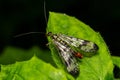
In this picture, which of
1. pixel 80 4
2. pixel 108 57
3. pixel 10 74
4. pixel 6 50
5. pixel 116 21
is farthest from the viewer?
pixel 80 4

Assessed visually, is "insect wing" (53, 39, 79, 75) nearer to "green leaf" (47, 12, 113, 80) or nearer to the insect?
the insect

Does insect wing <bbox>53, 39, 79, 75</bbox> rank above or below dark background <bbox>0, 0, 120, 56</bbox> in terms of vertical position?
above

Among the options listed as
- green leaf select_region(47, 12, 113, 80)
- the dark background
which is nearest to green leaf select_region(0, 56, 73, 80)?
green leaf select_region(47, 12, 113, 80)

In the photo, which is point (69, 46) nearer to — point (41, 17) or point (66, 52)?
point (66, 52)

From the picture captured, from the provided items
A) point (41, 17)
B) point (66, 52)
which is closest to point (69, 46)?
point (66, 52)

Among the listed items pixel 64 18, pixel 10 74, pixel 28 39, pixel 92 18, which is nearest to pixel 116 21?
pixel 92 18

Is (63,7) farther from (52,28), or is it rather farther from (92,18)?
(52,28)

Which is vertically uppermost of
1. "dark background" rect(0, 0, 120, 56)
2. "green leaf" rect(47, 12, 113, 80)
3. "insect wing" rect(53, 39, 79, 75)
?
"green leaf" rect(47, 12, 113, 80)

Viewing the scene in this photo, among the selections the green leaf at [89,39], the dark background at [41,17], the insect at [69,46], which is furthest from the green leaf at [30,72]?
the dark background at [41,17]
